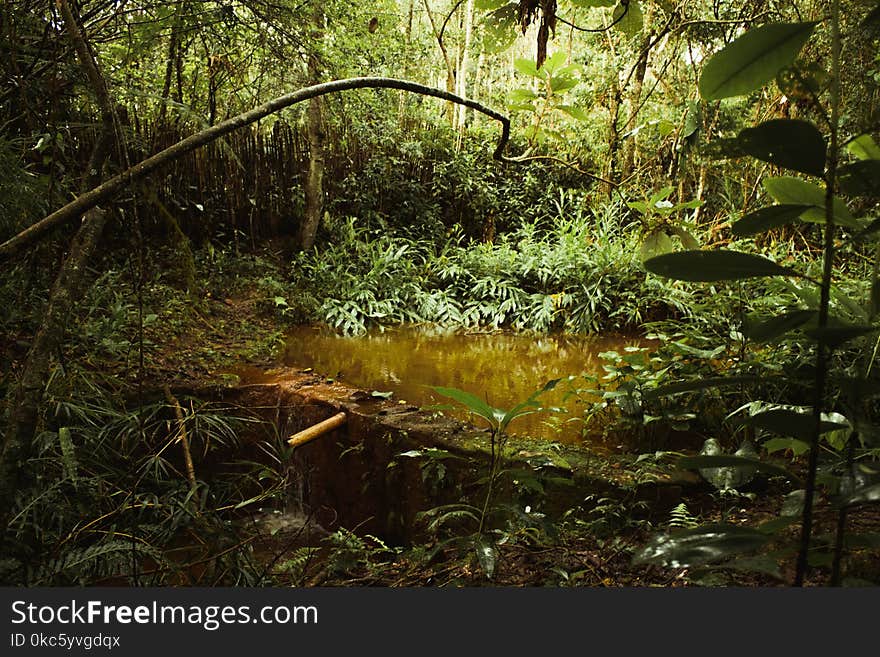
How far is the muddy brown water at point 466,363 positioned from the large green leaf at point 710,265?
229 centimetres

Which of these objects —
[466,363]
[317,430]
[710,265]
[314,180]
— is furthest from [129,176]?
[314,180]

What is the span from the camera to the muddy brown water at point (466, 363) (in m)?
3.31

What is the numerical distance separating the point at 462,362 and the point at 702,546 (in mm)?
3675

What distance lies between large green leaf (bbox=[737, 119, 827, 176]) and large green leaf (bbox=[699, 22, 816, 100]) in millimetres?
89

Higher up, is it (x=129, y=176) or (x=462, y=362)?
(x=129, y=176)

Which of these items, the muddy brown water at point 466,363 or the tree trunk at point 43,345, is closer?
the tree trunk at point 43,345

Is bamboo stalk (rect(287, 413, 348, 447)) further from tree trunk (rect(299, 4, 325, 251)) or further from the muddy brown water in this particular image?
tree trunk (rect(299, 4, 325, 251))

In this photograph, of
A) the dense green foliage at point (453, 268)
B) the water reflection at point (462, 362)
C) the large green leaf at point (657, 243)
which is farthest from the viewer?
the water reflection at point (462, 362)

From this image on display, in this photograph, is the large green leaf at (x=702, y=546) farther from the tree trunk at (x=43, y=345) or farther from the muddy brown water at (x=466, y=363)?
the muddy brown water at (x=466, y=363)

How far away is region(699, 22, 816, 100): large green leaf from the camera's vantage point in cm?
63

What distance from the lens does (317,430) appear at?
272 centimetres

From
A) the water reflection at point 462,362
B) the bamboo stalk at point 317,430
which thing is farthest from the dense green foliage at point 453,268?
the water reflection at point 462,362

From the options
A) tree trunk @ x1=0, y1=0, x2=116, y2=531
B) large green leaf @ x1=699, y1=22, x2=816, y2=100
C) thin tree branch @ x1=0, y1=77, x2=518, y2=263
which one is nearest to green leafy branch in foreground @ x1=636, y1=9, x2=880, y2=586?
large green leaf @ x1=699, y1=22, x2=816, y2=100

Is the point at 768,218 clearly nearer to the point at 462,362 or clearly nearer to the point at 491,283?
the point at 462,362
